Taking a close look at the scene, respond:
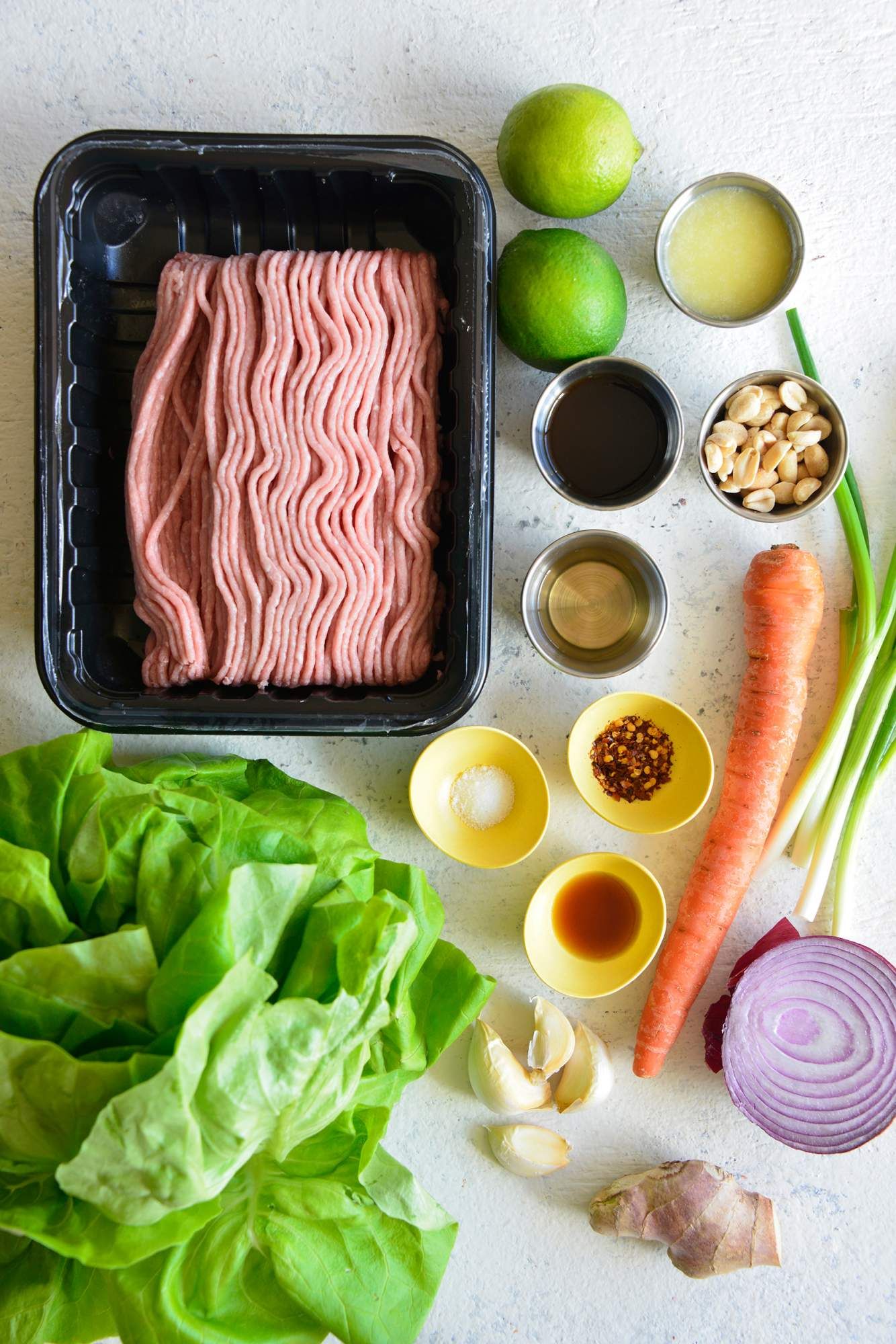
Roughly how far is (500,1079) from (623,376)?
1.31 m

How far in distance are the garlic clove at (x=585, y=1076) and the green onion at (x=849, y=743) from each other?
471 mm

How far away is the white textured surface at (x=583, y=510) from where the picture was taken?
1816mm

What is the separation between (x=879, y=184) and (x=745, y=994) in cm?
154

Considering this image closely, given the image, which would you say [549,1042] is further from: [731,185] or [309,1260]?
[731,185]

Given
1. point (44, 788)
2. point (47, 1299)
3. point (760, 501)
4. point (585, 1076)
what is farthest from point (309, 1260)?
point (760, 501)

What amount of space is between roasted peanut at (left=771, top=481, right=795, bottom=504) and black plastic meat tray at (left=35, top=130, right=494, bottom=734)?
0.53 meters

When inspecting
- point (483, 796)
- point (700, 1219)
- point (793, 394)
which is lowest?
point (700, 1219)

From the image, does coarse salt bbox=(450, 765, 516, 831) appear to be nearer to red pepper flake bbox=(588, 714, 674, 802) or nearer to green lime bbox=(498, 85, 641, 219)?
red pepper flake bbox=(588, 714, 674, 802)

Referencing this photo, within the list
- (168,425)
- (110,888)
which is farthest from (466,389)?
(110,888)

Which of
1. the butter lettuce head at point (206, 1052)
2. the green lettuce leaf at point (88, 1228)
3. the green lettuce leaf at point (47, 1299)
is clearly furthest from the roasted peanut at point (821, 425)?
the green lettuce leaf at point (47, 1299)

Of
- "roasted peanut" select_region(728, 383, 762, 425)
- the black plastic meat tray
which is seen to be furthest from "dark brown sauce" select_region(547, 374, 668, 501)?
the black plastic meat tray

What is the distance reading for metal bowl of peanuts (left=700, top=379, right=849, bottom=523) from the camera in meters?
1.70

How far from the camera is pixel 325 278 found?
5.32 feet

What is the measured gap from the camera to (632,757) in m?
1.80
